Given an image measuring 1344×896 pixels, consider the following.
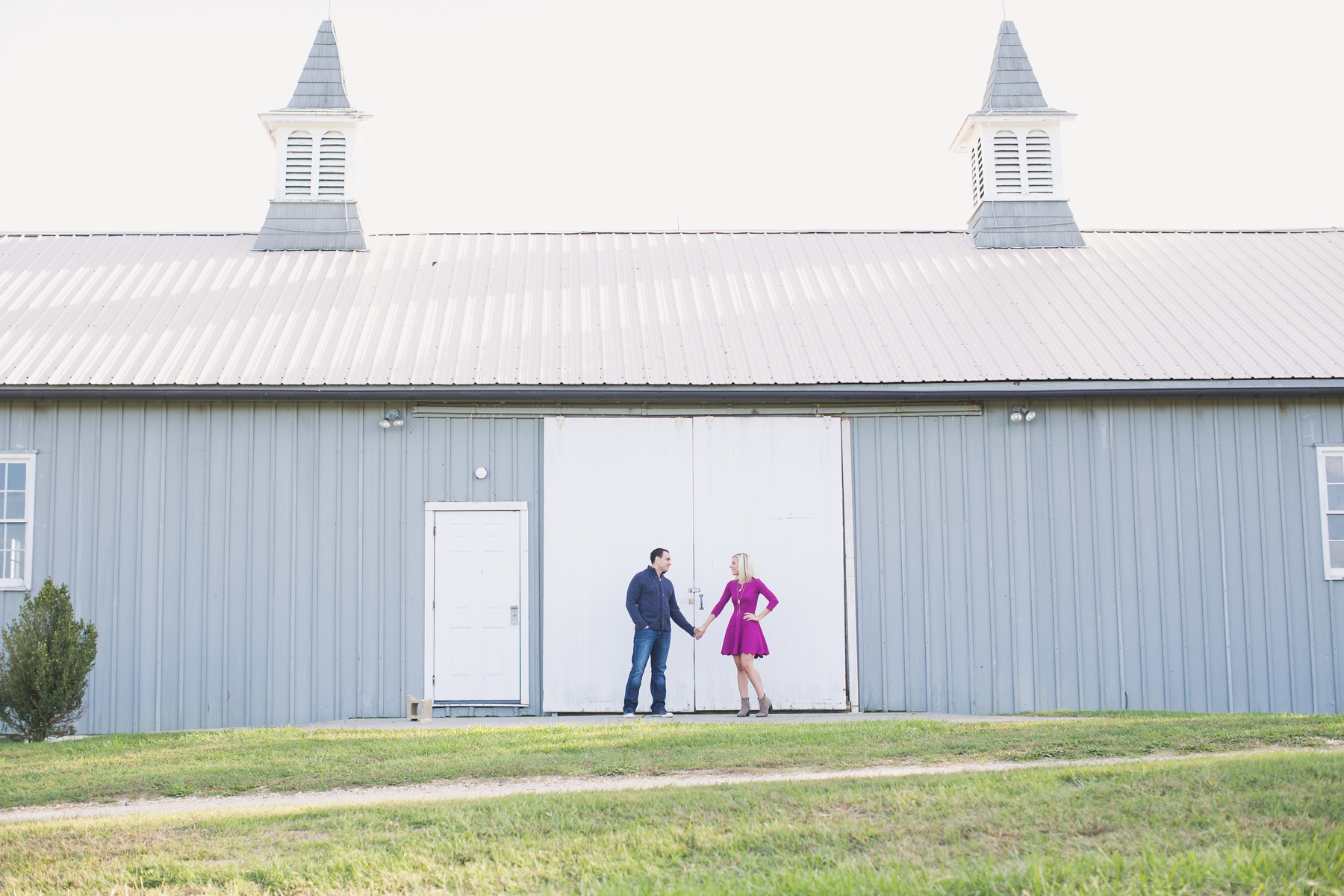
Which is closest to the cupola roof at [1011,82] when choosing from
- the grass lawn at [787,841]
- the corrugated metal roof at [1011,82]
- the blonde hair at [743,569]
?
the corrugated metal roof at [1011,82]

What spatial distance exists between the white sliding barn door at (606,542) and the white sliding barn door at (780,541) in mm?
222

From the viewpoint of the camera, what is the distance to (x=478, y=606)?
12031mm

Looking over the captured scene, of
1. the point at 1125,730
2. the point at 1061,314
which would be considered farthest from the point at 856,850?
the point at 1061,314

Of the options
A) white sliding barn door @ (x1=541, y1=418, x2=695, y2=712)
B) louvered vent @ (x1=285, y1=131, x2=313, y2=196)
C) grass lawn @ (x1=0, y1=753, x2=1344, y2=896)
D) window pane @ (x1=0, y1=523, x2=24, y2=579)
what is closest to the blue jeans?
white sliding barn door @ (x1=541, y1=418, x2=695, y2=712)

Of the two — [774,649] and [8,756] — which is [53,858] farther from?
[774,649]

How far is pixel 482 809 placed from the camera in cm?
645

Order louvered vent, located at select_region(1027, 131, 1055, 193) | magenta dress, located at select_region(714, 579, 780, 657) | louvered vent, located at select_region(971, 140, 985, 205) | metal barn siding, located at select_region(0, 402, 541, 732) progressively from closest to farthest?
magenta dress, located at select_region(714, 579, 780, 657) < metal barn siding, located at select_region(0, 402, 541, 732) < louvered vent, located at select_region(1027, 131, 1055, 193) < louvered vent, located at select_region(971, 140, 985, 205)

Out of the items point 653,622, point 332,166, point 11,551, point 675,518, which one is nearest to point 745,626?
point 653,622

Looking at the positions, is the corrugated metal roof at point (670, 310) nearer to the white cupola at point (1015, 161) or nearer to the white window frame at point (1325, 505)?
the white cupola at point (1015, 161)

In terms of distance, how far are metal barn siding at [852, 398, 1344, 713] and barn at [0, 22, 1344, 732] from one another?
3 cm

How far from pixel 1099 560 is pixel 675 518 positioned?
4.47 meters

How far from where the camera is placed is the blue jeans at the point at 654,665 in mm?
11516

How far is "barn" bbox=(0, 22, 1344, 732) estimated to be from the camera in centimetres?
1188

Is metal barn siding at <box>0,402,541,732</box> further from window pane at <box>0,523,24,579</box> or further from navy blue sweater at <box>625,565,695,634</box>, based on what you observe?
navy blue sweater at <box>625,565,695,634</box>
